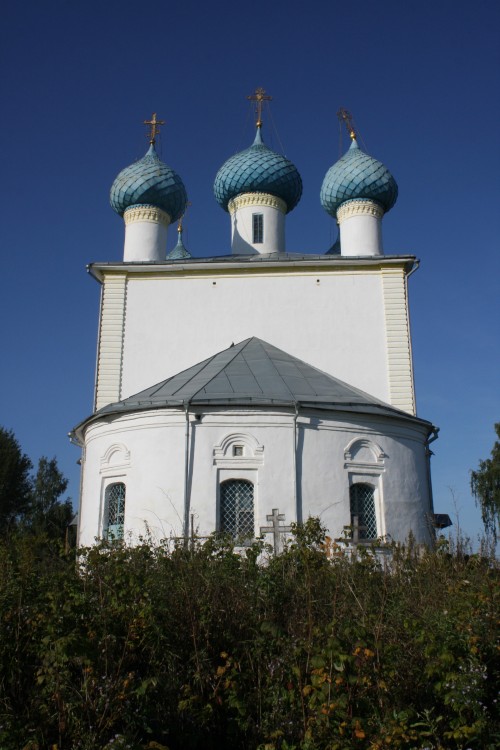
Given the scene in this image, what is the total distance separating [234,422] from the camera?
10.1 m

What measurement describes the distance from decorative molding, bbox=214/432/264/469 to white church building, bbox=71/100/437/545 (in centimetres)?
2

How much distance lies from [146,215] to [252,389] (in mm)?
7089

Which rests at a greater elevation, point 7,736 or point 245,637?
point 245,637

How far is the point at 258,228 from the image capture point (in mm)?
16500

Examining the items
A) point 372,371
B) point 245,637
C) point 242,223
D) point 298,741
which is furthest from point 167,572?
point 242,223

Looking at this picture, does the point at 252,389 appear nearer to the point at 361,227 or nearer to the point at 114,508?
the point at 114,508

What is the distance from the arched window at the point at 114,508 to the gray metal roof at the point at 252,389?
3.58ft

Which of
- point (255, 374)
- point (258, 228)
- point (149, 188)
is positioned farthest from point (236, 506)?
point (149, 188)

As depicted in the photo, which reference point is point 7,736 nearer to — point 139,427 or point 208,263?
point 139,427

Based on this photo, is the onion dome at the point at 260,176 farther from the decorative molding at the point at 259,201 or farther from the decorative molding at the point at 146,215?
the decorative molding at the point at 146,215

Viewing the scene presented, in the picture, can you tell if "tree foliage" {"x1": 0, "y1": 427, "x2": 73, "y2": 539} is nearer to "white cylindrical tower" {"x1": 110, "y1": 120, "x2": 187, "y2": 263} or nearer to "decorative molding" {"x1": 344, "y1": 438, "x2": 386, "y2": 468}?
"white cylindrical tower" {"x1": 110, "y1": 120, "x2": 187, "y2": 263}

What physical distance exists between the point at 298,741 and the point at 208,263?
11.3 metres

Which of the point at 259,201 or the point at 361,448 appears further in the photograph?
the point at 259,201

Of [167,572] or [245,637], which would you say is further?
[167,572]
